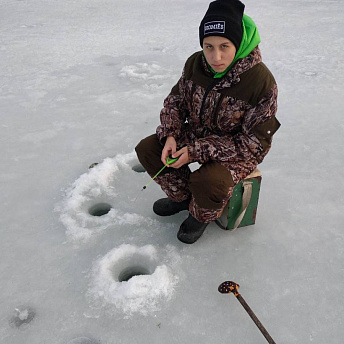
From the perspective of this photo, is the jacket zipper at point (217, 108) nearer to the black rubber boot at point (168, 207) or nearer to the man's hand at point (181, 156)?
the man's hand at point (181, 156)

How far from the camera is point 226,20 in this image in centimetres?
160

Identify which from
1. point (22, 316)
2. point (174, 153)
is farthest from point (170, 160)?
point (22, 316)

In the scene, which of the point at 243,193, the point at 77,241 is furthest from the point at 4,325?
the point at 243,193

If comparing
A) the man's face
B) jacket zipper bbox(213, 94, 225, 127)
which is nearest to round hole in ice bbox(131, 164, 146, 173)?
jacket zipper bbox(213, 94, 225, 127)

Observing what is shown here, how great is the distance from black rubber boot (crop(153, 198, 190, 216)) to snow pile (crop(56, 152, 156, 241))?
8 centimetres

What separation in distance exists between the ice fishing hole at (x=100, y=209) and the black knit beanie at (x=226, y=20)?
1279mm

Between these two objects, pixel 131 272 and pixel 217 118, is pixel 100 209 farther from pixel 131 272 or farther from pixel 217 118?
pixel 217 118

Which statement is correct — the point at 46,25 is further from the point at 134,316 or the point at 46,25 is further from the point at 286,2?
the point at 134,316

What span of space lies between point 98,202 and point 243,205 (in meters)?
0.97

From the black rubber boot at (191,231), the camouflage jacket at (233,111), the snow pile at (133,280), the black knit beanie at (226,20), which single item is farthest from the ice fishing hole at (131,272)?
the black knit beanie at (226,20)

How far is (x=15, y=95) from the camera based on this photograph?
13.3 feet

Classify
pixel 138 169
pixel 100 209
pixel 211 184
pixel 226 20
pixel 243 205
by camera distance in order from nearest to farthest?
pixel 226 20 → pixel 211 184 → pixel 243 205 → pixel 100 209 → pixel 138 169

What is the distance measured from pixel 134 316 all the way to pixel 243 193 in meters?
0.85

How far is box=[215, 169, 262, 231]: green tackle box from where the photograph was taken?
1974 millimetres
